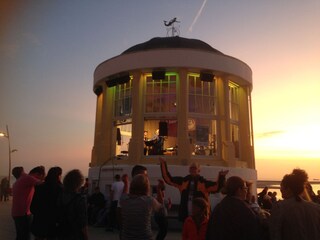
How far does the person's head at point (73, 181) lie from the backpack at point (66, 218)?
0.15 m

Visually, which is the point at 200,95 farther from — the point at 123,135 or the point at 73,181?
the point at 73,181

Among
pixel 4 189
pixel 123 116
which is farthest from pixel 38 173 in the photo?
pixel 4 189

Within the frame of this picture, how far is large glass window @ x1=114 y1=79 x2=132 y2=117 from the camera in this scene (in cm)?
1833

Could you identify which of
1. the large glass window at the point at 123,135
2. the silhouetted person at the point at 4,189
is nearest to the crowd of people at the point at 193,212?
the large glass window at the point at 123,135

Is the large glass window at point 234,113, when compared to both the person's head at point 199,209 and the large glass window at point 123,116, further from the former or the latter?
the person's head at point 199,209

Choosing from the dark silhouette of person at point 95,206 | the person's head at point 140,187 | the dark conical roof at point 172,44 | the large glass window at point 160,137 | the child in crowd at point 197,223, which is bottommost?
the dark silhouette of person at point 95,206

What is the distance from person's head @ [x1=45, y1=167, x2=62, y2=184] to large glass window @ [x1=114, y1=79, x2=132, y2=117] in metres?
12.3

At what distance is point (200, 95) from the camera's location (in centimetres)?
1780

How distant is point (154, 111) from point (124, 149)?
2.99 meters

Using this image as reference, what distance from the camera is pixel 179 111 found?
666 inches

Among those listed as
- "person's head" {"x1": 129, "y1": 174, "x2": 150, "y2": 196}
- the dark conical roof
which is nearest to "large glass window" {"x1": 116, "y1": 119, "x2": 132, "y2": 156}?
the dark conical roof

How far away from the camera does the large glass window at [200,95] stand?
57.6 ft

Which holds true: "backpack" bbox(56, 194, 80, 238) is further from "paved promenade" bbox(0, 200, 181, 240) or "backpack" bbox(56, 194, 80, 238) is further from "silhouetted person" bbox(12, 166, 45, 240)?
"paved promenade" bbox(0, 200, 181, 240)

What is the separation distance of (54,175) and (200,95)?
1286 cm
